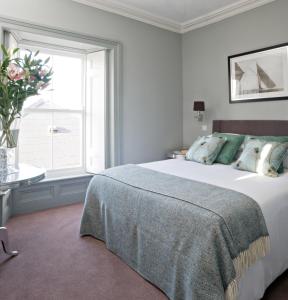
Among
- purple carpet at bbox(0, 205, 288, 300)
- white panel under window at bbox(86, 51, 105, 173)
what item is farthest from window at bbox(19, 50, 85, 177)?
purple carpet at bbox(0, 205, 288, 300)

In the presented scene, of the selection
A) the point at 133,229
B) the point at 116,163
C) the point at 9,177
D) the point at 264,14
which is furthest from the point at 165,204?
the point at 264,14

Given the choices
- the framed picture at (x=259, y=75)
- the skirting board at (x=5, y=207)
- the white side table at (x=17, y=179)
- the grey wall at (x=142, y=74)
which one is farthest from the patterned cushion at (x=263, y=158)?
the skirting board at (x=5, y=207)

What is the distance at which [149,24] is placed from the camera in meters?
3.97

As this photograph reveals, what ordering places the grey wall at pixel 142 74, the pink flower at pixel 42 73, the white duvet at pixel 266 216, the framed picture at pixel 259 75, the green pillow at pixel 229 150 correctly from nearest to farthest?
the white duvet at pixel 266 216 → the pink flower at pixel 42 73 → the green pillow at pixel 229 150 → the framed picture at pixel 259 75 → the grey wall at pixel 142 74

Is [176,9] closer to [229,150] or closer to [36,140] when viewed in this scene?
[229,150]

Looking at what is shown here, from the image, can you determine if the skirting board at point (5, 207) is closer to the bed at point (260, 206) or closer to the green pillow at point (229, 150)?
the bed at point (260, 206)

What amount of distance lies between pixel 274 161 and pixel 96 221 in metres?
1.85

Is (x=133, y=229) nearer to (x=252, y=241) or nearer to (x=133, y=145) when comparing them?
(x=252, y=241)

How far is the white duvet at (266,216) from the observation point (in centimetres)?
162

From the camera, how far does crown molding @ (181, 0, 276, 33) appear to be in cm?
339

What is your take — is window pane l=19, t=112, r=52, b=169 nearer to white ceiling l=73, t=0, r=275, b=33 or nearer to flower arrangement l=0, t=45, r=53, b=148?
flower arrangement l=0, t=45, r=53, b=148

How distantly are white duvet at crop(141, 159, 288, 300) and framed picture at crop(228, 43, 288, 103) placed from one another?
137cm

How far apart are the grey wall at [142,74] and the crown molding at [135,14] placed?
6 centimetres

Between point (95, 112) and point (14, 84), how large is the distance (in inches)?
72.2
